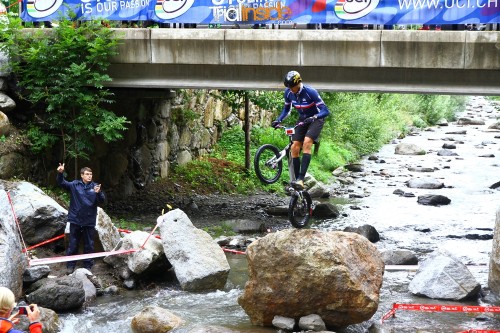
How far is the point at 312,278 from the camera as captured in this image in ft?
35.4

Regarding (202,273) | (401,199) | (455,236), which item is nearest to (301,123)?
(202,273)

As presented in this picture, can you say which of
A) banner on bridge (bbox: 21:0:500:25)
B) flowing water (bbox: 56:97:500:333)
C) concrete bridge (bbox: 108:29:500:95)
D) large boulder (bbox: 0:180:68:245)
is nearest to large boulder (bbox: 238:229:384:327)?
flowing water (bbox: 56:97:500:333)

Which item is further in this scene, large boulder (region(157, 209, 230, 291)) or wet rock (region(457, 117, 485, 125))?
wet rock (region(457, 117, 485, 125))

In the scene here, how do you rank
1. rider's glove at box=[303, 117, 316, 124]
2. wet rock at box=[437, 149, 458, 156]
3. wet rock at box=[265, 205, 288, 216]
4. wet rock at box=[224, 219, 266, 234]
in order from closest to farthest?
rider's glove at box=[303, 117, 316, 124]
wet rock at box=[224, 219, 266, 234]
wet rock at box=[265, 205, 288, 216]
wet rock at box=[437, 149, 458, 156]

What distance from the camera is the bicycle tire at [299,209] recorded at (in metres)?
12.6

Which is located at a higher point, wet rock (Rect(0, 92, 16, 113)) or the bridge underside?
the bridge underside

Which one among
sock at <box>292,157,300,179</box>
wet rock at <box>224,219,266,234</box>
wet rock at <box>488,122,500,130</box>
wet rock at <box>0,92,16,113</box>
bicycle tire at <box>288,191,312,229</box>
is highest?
wet rock at <box>0,92,16,113</box>

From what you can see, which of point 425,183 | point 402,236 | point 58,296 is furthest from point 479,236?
point 58,296

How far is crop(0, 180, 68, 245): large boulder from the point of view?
14156mm

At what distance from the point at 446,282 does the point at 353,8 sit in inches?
230

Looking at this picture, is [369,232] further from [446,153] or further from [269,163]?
[446,153]

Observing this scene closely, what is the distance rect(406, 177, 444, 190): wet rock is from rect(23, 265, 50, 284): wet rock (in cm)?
1632

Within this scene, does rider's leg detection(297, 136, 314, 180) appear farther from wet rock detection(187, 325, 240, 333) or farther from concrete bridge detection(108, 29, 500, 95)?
concrete bridge detection(108, 29, 500, 95)

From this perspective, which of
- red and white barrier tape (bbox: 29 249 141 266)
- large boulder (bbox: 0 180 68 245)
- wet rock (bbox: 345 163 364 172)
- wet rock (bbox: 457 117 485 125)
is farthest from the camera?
wet rock (bbox: 457 117 485 125)
